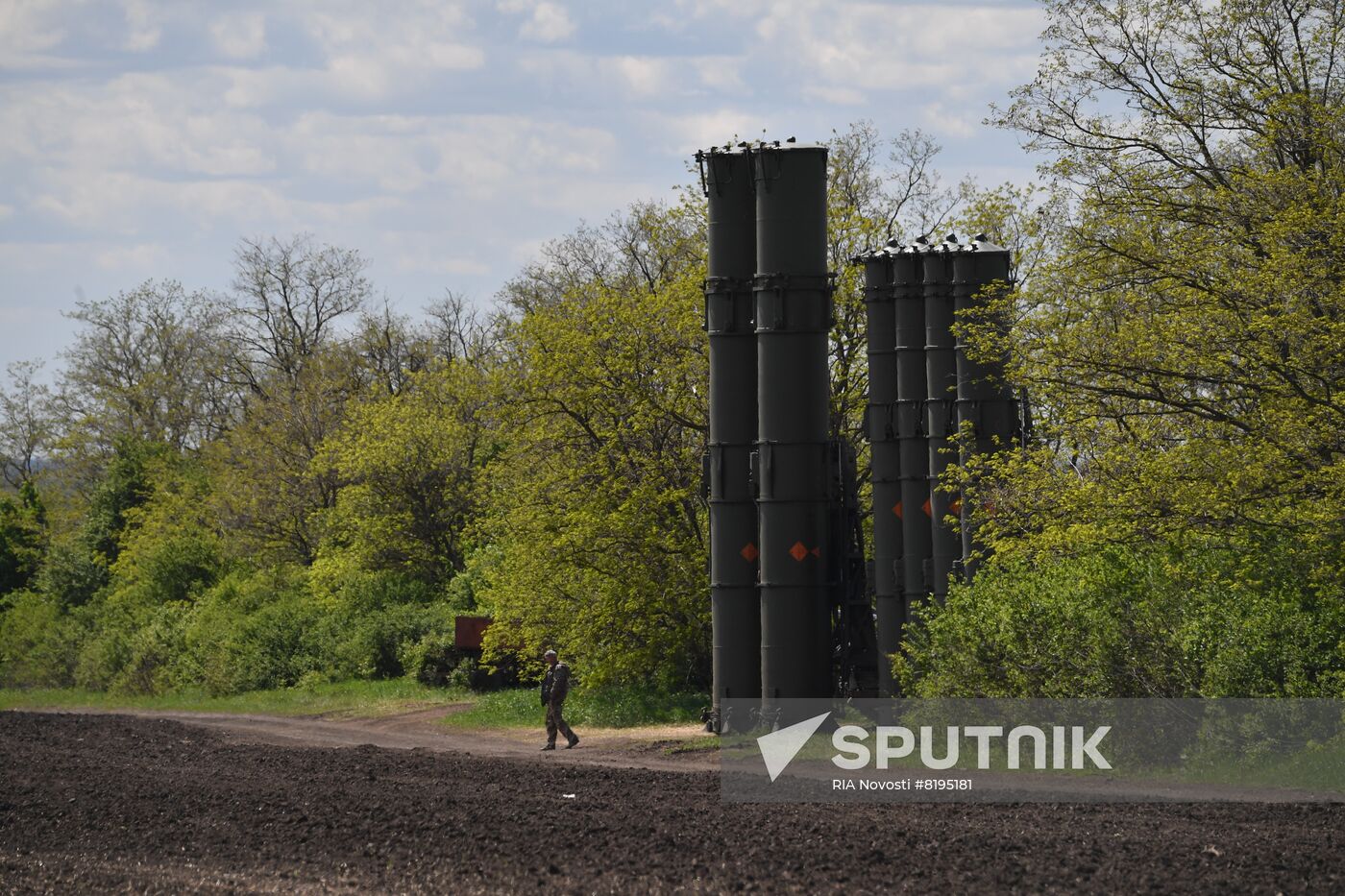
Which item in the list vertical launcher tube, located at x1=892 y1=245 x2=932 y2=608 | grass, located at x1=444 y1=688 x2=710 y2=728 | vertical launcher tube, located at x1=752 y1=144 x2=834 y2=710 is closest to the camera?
vertical launcher tube, located at x1=752 y1=144 x2=834 y2=710

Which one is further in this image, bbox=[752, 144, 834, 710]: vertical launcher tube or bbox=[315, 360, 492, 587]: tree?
bbox=[315, 360, 492, 587]: tree

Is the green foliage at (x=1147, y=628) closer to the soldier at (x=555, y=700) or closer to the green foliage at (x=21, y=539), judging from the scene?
the soldier at (x=555, y=700)

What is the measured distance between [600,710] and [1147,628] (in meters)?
14.6

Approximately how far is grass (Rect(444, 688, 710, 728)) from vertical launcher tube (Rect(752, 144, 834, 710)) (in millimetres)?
5418

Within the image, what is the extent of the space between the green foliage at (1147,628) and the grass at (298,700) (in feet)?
62.6

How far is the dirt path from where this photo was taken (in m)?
23.7

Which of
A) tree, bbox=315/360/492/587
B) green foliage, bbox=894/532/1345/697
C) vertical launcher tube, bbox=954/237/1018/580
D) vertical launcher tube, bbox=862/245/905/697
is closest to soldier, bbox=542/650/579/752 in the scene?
vertical launcher tube, bbox=862/245/905/697

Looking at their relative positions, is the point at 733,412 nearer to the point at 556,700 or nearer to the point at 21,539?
the point at 556,700

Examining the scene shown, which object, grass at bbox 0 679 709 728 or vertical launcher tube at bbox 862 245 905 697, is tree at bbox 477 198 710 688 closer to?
grass at bbox 0 679 709 728

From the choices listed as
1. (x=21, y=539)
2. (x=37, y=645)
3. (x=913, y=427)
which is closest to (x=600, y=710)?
(x=913, y=427)

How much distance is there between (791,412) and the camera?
24.5 meters

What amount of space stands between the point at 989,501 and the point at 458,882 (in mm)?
13319

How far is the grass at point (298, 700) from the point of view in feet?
127

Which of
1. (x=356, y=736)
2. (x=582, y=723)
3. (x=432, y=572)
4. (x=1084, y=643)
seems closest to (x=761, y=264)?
(x=1084, y=643)
